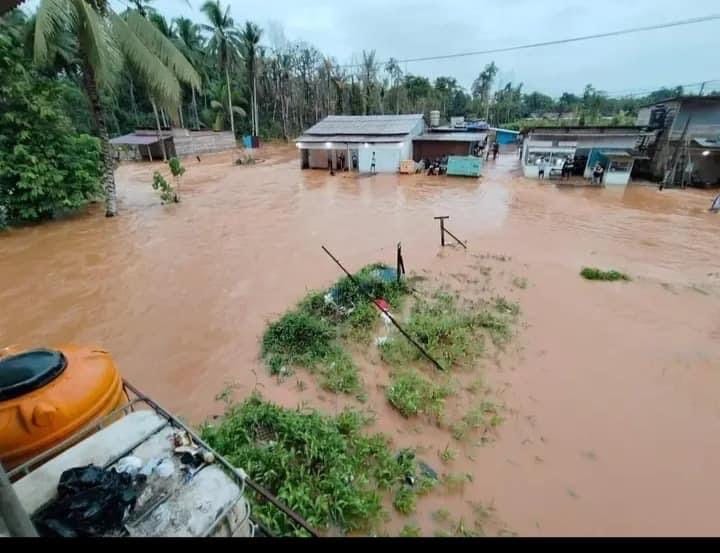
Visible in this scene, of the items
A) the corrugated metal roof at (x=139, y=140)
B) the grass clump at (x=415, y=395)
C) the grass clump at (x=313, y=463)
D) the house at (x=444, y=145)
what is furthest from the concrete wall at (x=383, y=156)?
the grass clump at (x=313, y=463)

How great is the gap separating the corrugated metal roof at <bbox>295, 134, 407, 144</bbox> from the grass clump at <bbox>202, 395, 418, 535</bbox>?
69.3 ft

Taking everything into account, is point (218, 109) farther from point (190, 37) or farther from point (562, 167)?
point (562, 167)

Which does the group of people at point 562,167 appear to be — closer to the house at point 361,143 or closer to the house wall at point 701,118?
the house wall at point 701,118

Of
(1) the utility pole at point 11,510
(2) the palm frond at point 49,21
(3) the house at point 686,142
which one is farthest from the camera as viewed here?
(3) the house at point 686,142

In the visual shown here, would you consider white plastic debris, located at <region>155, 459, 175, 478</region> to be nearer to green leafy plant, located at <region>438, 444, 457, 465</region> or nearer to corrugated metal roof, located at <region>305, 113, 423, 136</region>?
green leafy plant, located at <region>438, 444, 457, 465</region>

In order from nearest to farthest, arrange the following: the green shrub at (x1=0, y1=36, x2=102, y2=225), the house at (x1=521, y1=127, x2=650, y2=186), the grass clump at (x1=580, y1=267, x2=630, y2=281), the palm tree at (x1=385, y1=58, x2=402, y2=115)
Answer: the grass clump at (x1=580, y1=267, x2=630, y2=281)
the green shrub at (x1=0, y1=36, x2=102, y2=225)
the house at (x1=521, y1=127, x2=650, y2=186)
the palm tree at (x1=385, y1=58, x2=402, y2=115)

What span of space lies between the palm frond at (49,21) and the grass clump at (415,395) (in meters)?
11.8

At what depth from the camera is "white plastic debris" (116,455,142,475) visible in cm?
262

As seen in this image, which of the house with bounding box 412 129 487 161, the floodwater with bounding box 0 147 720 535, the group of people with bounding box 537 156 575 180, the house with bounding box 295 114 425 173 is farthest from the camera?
the house with bounding box 412 129 487 161

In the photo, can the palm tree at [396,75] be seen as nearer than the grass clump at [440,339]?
No

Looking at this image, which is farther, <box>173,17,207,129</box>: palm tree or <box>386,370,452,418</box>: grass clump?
<box>173,17,207,129</box>: palm tree

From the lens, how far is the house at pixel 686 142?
17859mm

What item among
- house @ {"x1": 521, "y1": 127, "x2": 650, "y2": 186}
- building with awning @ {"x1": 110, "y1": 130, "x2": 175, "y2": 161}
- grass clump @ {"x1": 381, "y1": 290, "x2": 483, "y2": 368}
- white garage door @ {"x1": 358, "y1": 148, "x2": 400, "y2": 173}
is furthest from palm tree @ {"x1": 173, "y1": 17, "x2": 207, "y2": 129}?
grass clump @ {"x1": 381, "y1": 290, "x2": 483, "y2": 368}
